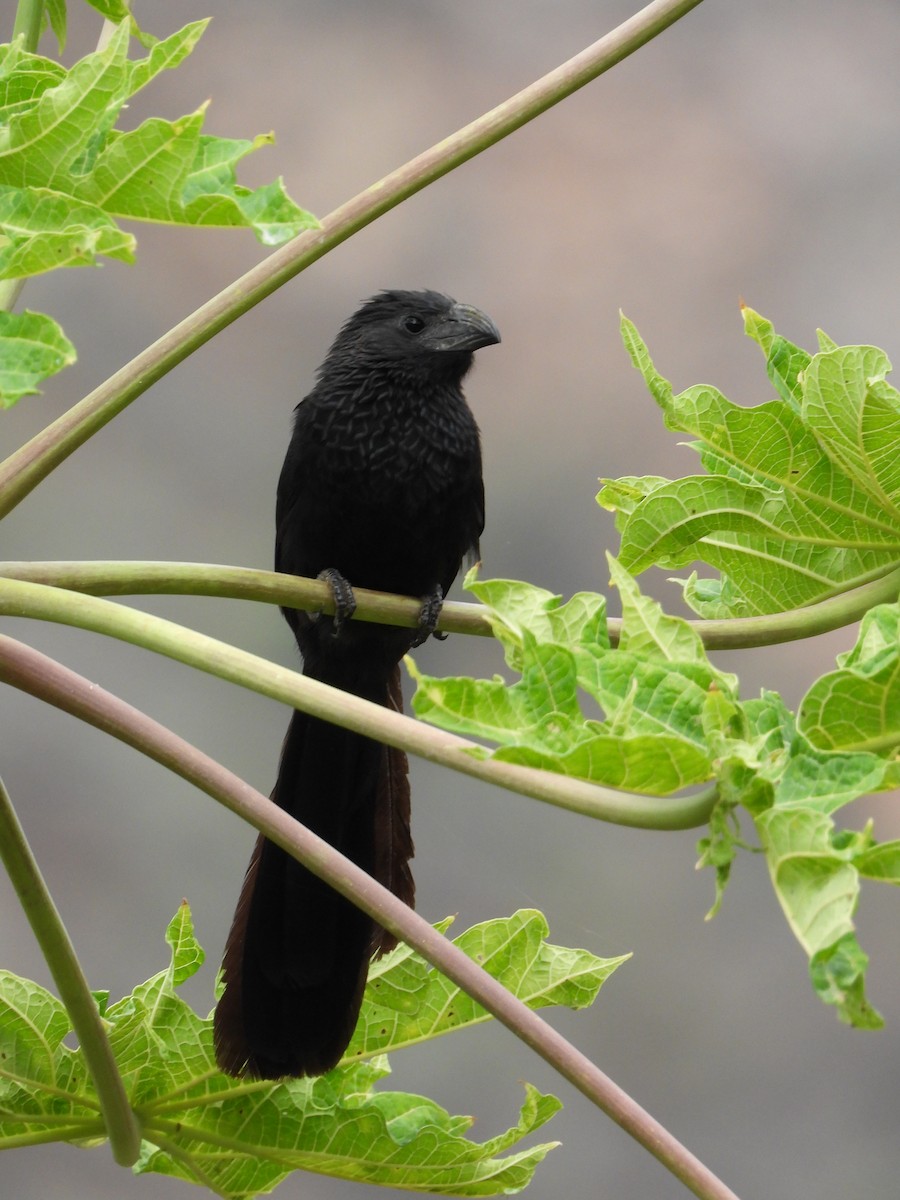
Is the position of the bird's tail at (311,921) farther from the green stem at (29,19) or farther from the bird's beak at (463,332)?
the green stem at (29,19)

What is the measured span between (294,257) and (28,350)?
0.34 m

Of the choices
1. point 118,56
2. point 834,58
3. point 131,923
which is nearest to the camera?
point 118,56

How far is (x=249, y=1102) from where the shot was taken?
1.79 m

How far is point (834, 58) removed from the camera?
8.50 metres

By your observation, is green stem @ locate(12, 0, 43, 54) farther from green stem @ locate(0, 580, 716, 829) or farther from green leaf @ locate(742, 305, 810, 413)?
green leaf @ locate(742, 305, 810, 413)

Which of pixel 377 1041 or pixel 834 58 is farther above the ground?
pixel 834 58

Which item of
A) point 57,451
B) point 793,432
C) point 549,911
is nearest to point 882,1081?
point 549,911

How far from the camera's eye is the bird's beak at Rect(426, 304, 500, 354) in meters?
3.03

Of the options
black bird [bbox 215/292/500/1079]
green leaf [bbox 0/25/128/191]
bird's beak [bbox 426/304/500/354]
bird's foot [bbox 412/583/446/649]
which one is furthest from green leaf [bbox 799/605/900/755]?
bird's beak [bbox 426/304/500/354]

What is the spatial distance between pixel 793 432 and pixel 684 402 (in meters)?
0.14

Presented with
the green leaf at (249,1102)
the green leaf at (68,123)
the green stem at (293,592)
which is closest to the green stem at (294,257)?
the green stem at (293,592)

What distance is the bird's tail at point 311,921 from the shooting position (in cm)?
181

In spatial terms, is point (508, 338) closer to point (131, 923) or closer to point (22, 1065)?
point (131, 923)

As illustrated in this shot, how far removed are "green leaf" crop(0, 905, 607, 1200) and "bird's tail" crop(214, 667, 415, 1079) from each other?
4 centimetres
